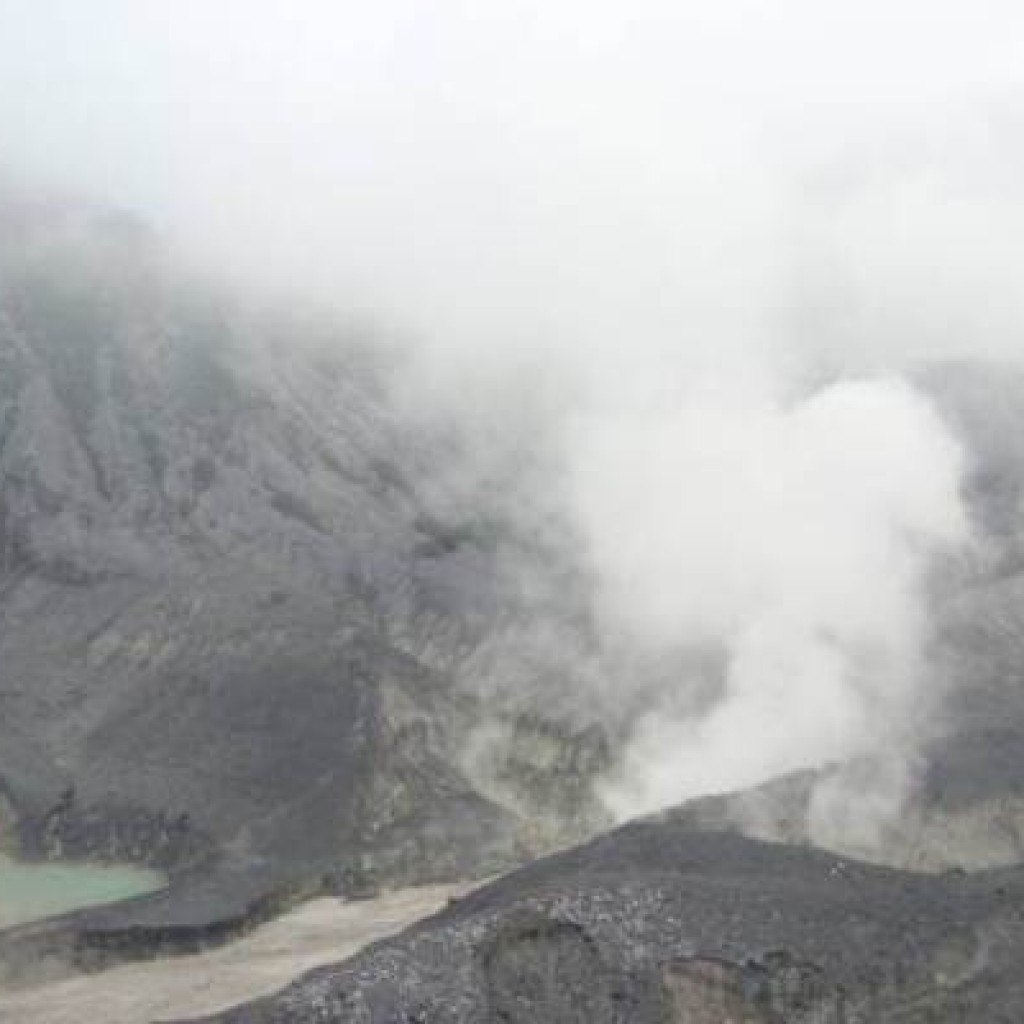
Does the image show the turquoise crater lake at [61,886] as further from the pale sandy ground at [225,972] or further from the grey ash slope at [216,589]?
the pale sandy ground at [225,972]

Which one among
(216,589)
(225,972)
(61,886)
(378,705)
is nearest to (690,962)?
(225,972)

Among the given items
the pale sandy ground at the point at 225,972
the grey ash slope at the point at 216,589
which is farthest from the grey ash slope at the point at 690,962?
the grey ash slope at the point at 216,589

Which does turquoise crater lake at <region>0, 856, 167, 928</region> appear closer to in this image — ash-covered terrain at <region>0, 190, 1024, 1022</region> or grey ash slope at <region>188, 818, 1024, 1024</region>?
ash-covered terrain at <region>0, 190, 1024, 1022</region>

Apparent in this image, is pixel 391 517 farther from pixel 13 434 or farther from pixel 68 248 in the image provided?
pixel 68 248

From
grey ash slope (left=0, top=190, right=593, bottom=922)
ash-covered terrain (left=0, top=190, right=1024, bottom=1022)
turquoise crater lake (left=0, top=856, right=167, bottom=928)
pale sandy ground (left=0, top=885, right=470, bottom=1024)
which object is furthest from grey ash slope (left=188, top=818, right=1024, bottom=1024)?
turquoise crater lake (left=0, top=856, right=167, bottom=928)

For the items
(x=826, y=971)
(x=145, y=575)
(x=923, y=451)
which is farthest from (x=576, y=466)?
(x=826, y=971)
